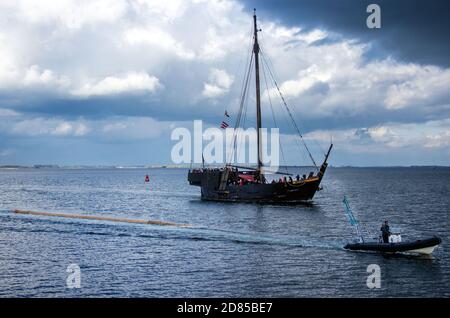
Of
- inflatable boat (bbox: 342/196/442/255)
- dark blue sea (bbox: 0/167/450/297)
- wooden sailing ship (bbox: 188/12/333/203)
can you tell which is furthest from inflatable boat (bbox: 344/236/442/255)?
wooden sailing ship (bbox: 188/12/333/203)

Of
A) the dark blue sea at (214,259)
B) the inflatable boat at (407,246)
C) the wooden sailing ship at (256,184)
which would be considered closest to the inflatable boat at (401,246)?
the inflatable boat at (407,246)

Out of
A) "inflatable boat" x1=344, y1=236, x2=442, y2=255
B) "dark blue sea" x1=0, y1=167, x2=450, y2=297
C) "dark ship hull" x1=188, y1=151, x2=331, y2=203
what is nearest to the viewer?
"dark blue sea" x1=0, y1=167, x2=450, y2=297

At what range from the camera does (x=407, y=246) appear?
36031 mm

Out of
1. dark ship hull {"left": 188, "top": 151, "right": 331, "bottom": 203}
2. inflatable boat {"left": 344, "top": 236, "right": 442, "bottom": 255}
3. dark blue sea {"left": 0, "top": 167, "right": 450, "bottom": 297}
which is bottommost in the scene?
dark blue sea {"left": 0, "top": 167, "right": 450, "bottom": 297}

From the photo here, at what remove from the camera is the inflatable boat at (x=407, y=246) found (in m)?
35.7

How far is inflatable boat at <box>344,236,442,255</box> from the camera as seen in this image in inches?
1404

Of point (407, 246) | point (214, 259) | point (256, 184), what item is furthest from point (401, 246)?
point (256, 184)

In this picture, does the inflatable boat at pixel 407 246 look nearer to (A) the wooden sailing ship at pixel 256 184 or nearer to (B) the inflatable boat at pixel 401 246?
Result: (B) the inflatable boat at pixel 401 246

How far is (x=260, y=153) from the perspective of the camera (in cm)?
7862

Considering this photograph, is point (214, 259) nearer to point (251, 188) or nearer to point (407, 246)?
point (407, 246)

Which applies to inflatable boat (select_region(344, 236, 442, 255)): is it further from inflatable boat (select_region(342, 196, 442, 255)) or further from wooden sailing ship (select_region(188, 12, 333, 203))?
wooden sailing ship (select_region(188, 12, 333, 203))

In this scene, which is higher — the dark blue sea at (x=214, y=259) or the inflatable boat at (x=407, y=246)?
the inflatable boat at (x=407, y=246)
